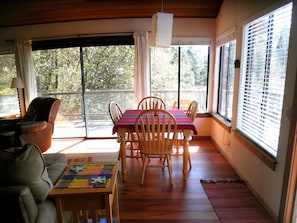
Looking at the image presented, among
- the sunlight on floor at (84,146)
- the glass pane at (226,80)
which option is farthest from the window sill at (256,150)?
the sunlight on floor at (84,146)

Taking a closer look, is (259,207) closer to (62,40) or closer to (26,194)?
(26,194)

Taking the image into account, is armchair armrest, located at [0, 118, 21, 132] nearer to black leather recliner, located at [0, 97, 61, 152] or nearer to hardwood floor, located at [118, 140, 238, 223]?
black leather recliner, located at [0, 97, 61, 152]

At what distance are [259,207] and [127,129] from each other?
1.65 meters

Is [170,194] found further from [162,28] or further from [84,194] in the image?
[162,28]

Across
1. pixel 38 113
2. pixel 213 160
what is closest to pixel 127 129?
pixel 213 160

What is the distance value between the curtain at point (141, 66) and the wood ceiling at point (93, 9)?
422mm

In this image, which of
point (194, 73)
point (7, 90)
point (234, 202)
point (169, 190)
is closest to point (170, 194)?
point (169, 190)

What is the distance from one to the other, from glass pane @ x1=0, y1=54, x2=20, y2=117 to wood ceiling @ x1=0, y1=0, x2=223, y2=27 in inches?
33.7

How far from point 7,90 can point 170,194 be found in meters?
4.36

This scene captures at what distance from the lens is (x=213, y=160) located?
328 cm

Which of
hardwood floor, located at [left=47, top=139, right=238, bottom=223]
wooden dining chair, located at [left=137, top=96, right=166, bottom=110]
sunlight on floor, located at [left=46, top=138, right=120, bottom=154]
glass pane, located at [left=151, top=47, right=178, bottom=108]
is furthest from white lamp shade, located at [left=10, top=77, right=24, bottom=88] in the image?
glass pane, located at [left=151, top=47, right=178, bottom=108]

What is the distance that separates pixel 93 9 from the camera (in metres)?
3.75

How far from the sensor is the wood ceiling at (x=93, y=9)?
11.9 feet

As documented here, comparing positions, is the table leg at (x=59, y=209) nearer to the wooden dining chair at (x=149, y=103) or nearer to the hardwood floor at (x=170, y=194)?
the hardwood floor at (x=170, y=194)
